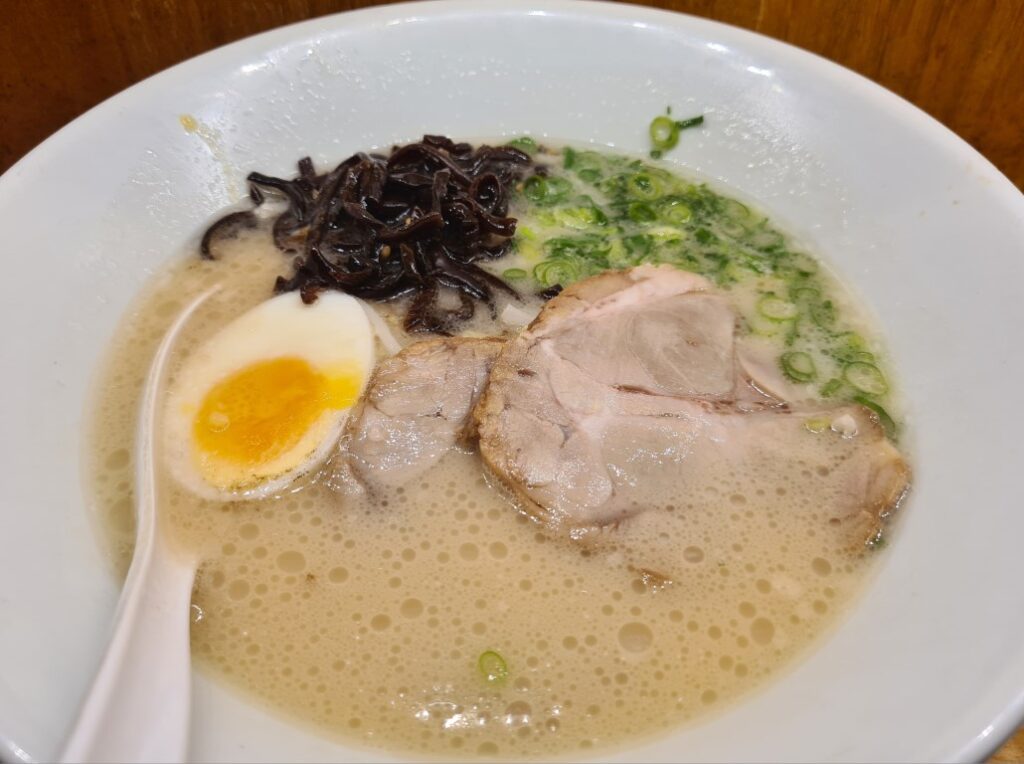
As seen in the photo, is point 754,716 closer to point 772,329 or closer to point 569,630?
point 569,630

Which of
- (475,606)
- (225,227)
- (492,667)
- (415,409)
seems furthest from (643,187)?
(492,667)

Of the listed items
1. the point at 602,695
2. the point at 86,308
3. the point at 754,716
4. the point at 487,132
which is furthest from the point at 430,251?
the point at 754,716

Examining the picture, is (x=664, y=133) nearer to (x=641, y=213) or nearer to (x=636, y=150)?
(x=636, y=150)

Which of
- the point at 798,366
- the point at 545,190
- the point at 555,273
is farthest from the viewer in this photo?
the point at 545,190

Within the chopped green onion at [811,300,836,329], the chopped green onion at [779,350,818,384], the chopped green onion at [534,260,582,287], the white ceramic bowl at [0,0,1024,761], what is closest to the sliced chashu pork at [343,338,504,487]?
the chopped green onion at [534,260,582,287]

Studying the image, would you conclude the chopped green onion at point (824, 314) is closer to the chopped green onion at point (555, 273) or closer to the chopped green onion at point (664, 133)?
the chopped green onion at point (555, 273)

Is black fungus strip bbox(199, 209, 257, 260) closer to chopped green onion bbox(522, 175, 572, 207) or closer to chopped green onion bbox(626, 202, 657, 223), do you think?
chopped green onion bbox(522, 175, 572, 207)
